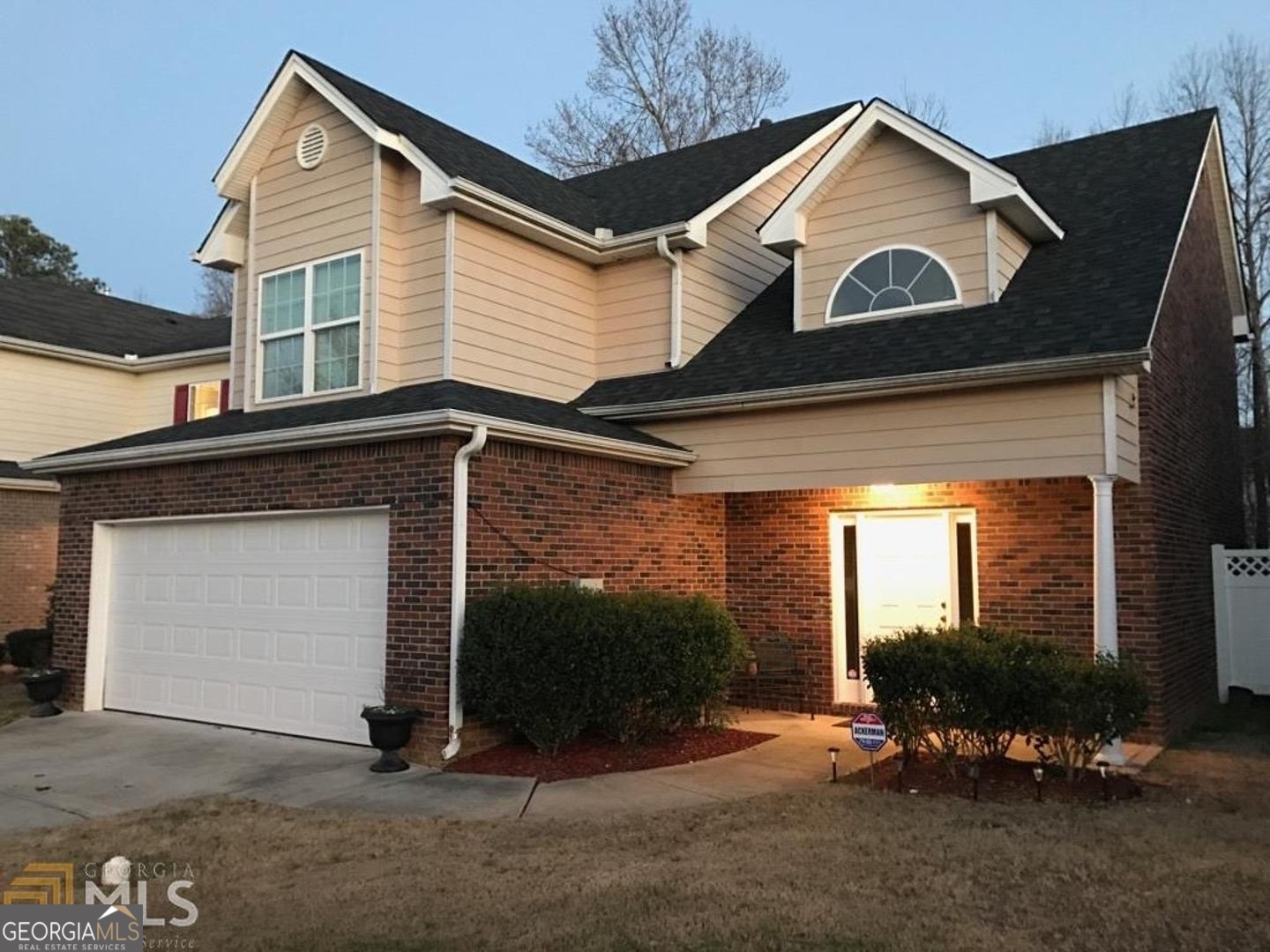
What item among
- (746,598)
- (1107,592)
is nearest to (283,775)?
(746,598)

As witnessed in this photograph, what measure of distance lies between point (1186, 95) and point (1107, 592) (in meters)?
18.0

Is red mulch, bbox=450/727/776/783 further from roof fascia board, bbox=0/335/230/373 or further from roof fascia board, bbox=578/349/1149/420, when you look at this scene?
roof fascia board, bbox=0/335/230/373

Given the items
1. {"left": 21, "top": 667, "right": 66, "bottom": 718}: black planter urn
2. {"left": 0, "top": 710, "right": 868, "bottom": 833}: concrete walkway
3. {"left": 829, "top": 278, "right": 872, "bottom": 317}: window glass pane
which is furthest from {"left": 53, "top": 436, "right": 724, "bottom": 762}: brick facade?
{"left": 829, "top": 278, "right": 872, "bottom": 317}: window glass pane

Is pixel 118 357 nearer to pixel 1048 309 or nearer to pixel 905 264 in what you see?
pixel 905 264

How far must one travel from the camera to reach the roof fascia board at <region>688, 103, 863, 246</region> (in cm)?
1161

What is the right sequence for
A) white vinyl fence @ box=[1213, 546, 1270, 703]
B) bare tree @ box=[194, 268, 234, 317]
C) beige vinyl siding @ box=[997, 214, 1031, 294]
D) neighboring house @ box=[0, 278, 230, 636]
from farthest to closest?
bare tree @ box=[194, 268, 234, 317] → neighboring house @ box=[0, 278, 230, 636] → white vinyl fence @ box=[1213, 546, 1270, 703] → beige vinyl siding @ box=[997, 214, 1031, 294]

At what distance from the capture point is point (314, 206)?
11.4 metres

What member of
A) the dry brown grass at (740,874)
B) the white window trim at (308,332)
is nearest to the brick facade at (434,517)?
the white window trim at (308,332)

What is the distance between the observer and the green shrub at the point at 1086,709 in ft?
22.7

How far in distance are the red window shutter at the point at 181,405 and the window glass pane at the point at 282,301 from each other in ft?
21.7

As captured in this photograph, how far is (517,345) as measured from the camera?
1110 centimetres

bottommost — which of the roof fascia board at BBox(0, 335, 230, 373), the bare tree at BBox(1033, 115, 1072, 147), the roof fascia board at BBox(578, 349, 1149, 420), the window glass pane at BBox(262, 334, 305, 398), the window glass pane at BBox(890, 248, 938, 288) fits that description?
the roof fascia board at BBox(578, 349, 1149, 420)

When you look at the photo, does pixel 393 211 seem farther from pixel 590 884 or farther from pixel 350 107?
pixel 590 884

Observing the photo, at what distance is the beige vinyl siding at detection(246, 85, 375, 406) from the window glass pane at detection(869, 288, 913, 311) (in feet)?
18.4
